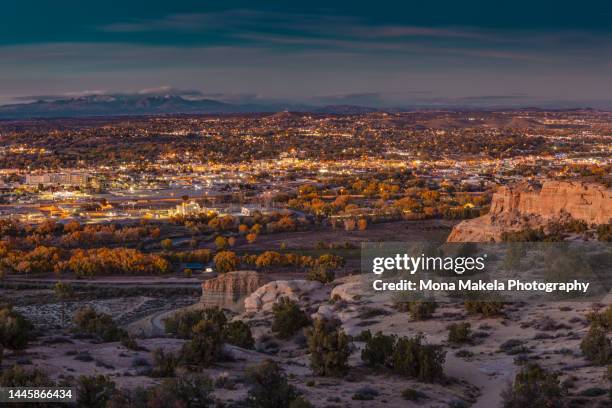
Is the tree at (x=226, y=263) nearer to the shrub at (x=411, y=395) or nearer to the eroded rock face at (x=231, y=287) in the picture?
the eroded rock face at (x=231, y=287)

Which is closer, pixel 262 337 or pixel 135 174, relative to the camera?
pixel 262 337

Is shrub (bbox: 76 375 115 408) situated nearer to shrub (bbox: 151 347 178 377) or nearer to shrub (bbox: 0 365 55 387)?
shrub (bbox: 0 365 55 387)

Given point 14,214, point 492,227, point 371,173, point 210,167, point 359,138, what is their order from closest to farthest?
point 492,227
point 14,214
point 371,173
point 210,167
point 359,138

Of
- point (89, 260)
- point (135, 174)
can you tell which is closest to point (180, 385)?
point (89, 260)

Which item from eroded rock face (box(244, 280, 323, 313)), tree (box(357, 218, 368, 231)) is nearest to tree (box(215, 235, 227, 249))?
tree (box(357, 218, 368, 231))

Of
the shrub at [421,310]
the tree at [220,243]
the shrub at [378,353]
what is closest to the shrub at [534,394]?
the shrub at [378,353]

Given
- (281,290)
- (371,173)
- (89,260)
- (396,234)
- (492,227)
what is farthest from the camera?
(371,173)

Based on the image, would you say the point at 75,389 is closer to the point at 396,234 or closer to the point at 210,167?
the point at 396,234
